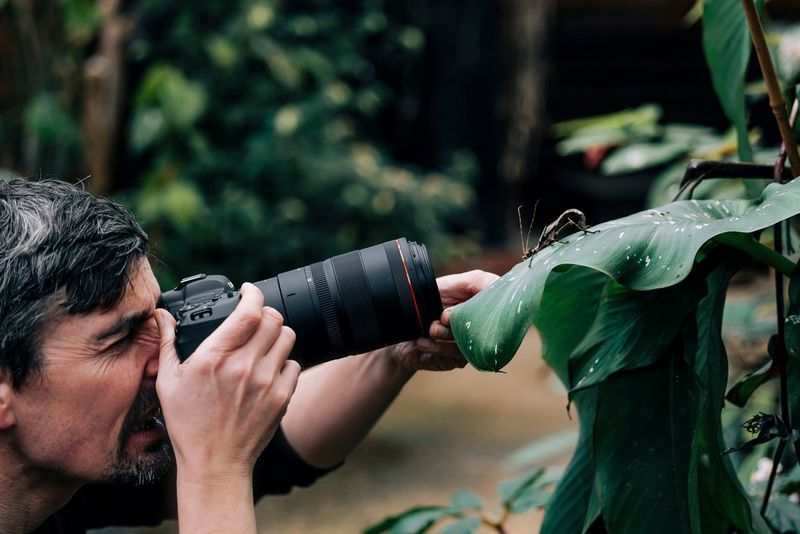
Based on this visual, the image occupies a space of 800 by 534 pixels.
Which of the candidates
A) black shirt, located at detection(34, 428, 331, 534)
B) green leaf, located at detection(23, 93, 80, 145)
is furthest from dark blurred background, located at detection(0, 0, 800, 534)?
black shirt, located at detection(34, 428, 331, 534)

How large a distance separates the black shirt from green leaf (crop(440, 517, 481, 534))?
269 mm

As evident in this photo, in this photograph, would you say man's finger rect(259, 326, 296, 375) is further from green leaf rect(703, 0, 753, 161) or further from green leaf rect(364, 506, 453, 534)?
green leaf rect(703, 0, 753, 161)

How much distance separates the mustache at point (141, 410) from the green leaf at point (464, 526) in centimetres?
42

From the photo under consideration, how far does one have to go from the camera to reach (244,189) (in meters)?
3.61

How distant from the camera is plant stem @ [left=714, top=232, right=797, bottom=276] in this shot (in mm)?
903

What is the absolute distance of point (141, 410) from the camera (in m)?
1.16

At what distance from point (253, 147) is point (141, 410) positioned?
8.09 ft

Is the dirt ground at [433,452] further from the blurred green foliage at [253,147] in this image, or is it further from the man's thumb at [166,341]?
the man's thumb at [166,341]

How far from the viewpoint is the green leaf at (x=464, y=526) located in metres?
1.29

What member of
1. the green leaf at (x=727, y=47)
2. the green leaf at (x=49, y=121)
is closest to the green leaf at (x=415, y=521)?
the green leaf at (x=727, y=47)

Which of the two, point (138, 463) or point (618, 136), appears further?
point (618, 136)

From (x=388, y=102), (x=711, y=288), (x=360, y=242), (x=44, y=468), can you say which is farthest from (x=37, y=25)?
(x=711, y=288)

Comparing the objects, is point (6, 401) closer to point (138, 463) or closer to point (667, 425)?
point (138, 463)

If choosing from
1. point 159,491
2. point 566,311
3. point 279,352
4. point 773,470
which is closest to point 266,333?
point 279,352
